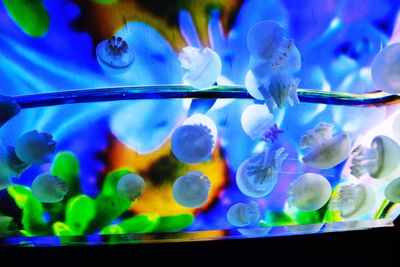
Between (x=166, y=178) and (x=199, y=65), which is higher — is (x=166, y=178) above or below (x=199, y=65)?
below

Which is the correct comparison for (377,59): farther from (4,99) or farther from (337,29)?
(4,99)

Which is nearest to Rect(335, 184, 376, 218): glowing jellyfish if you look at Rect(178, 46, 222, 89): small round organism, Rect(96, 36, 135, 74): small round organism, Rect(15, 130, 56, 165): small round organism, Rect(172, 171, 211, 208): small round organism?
Rect(172, 171, 211, 208): small round organism

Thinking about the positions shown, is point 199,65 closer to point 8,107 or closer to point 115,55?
point 115,55

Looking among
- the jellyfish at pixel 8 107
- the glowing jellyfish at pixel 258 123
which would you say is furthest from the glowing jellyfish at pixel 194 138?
the jellyfish at pixel 8 107

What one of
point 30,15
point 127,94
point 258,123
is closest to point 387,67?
point 258,123

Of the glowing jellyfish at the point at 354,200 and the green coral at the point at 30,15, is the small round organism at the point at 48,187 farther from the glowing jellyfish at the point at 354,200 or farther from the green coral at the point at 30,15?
the glowing jellyfish at the point at 354,200

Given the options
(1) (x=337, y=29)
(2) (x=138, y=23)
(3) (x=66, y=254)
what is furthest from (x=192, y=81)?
(3) (x=66, y=254)
